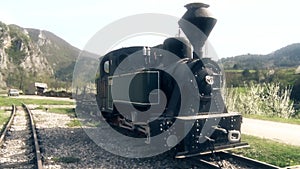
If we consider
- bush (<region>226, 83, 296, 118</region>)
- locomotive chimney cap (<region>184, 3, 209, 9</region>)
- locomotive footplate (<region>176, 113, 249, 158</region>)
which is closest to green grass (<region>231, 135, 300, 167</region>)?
Answer: locomotive footplate (<region>176, 113, 249, 158</region>)

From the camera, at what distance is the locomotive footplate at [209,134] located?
6.52 metres

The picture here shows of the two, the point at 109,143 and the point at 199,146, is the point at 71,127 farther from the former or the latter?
the point at 199,146

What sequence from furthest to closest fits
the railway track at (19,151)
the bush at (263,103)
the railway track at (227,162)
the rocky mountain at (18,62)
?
the rocky mountain at (18,62) < the bush at (263,103) < the railway track at (19,151) < the railway track at (227,162)

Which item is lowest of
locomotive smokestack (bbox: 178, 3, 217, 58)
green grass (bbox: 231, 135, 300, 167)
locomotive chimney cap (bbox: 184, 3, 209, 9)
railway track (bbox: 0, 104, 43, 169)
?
green grass (bbox: 231, 135, 300, 167)

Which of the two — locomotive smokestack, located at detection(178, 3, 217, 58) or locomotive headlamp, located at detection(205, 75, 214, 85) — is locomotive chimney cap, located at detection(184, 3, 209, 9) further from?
locomotive headlamp, located at detection(205, 75, 214, 85)

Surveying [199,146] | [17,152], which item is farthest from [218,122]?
[17,152]

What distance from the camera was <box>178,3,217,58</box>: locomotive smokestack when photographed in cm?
768

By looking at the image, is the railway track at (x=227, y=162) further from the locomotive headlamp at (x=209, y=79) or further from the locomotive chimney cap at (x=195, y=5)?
the locomotive chimney cap at (x=195, y=5)

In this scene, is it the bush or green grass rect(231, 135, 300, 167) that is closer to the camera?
green grass rect(231, 135, 300, 167)

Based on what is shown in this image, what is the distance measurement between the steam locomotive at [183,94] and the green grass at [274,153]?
2.72 feet

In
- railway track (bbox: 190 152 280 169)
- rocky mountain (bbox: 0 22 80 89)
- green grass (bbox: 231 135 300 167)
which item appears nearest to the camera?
railway track (bbox: 190 152 280 169)

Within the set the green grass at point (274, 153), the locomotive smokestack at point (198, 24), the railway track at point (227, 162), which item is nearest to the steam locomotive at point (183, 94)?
the locomotive smokestack at point (198, 24)

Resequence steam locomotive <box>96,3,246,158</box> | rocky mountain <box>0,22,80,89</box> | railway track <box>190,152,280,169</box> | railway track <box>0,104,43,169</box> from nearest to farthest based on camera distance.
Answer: railway track <box>190,152,280,169</box>, railway track <box>0,104,43,169</box>, steam locomotive <box>96,3,246,158</box>, rocky mountain <box>0,22,80,89</box>

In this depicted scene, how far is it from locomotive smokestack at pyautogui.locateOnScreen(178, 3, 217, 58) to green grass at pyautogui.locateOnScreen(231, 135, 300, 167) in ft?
9.37
